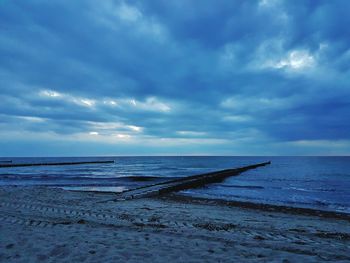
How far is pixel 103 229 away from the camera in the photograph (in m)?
6.73

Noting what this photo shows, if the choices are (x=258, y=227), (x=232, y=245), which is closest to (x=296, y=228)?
(x=258, y=227)

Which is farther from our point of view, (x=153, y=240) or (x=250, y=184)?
(x=250, y=184)

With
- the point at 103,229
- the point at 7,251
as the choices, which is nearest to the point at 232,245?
the point at 103,229

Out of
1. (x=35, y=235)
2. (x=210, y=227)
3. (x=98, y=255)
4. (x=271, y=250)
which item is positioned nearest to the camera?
(x=98, y=255)

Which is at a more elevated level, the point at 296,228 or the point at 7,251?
the point at 7,251

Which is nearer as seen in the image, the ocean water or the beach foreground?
the beach foreground

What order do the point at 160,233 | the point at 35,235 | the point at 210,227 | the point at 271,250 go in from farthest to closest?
the point at 210,227 < the point at 160,233 < the point at 35,235 < the point at 271,250

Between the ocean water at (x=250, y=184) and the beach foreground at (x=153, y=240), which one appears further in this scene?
the ocean water at (x=250, y=184)

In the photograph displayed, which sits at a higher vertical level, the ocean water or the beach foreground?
the beach foreground

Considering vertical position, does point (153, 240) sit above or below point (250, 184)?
above

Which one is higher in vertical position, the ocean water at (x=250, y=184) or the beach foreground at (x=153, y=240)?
the beach foreground at (x=153, y=240)

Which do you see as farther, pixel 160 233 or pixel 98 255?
pixel 160 233

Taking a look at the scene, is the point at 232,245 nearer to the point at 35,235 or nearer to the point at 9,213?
the point at 35,235

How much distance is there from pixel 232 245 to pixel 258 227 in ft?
8.90
